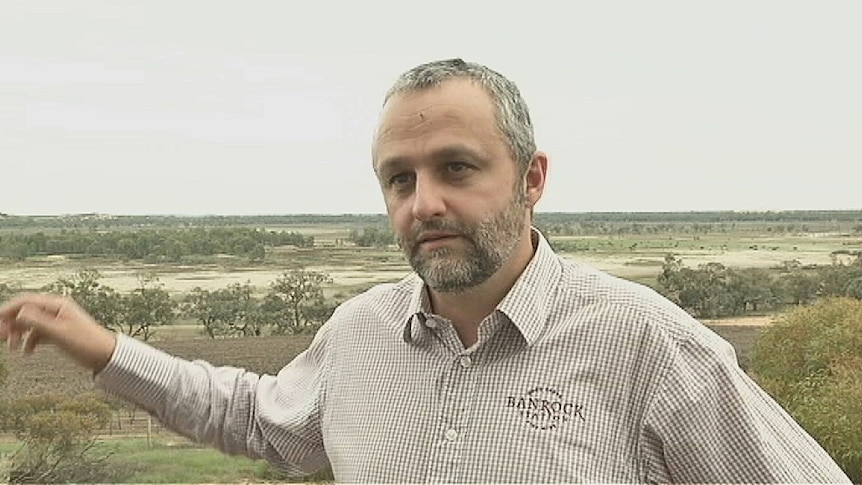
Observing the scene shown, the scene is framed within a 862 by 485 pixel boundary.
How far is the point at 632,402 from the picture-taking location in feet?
3.26

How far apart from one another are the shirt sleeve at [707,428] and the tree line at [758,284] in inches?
934

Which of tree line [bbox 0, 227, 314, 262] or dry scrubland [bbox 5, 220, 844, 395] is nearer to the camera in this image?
dry scrubland [bbox 5, 220, 844, 395]

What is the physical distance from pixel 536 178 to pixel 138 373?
0.51 metres

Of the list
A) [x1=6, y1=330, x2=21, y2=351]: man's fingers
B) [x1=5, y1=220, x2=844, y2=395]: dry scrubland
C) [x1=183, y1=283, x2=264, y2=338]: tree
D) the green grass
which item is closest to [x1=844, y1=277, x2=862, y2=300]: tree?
[x1=5, y1=220, x2=844, y2=395]: dry scrubland

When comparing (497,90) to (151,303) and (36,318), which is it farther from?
(151,303)

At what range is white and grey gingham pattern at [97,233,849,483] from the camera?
0.98 metres

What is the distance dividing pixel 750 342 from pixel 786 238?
6.79 m

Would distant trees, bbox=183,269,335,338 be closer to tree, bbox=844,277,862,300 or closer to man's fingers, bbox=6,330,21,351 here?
tree, bbox=844,277,862,300

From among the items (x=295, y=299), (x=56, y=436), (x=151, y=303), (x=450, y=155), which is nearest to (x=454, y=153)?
(x=450, y=155)

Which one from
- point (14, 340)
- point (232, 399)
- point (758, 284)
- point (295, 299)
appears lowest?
point (758, 284)

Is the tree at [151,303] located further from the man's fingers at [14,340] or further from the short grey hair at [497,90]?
the short grey hair at [497,90]

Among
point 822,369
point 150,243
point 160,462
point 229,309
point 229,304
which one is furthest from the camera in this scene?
point 822,369

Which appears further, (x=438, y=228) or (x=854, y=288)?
(x=854, y=288)

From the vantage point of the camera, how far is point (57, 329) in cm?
109
